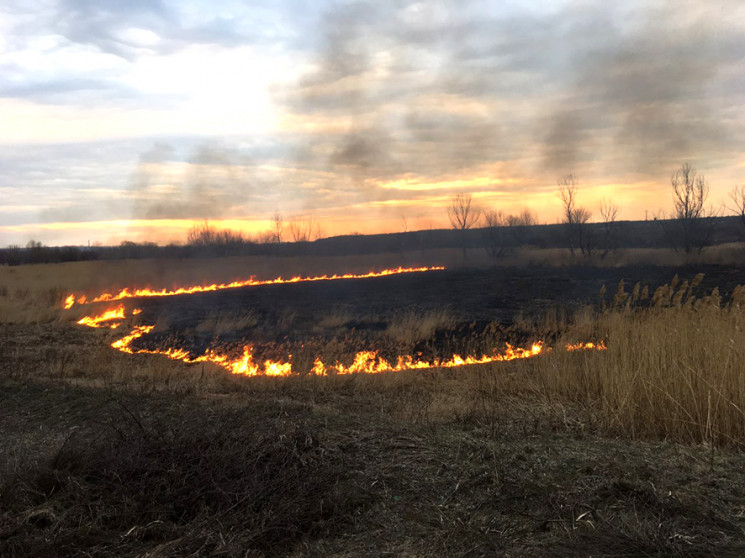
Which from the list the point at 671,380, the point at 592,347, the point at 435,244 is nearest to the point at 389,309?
the point at 592,347

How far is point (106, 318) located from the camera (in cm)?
2067

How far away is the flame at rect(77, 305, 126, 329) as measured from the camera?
61.6 ft

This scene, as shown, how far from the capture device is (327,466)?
15.6 feet

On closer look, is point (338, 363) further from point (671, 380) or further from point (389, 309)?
point (389, 309)

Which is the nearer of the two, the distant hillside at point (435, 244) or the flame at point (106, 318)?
the flame at point (106, 318)

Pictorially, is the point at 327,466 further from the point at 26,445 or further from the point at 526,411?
the point at 26,445

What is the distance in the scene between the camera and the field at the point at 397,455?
360 cm

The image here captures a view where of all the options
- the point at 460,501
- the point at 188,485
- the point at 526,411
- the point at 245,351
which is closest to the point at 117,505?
the point at 188,485

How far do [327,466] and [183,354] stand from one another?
34.5 ft

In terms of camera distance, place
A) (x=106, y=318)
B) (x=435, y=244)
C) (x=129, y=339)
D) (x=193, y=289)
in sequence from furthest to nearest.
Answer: (x=435, y=244), (x=193, y=289), (x=106, y=318), (x=129, y=339)

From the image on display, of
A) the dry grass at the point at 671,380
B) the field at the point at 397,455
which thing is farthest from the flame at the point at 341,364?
the dry grass at the point at 671,380

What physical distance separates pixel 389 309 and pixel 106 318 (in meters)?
11.6

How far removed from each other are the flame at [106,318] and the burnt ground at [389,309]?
0.93m

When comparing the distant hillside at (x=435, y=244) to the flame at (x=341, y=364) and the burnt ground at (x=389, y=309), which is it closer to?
the burnt ground at (x=389, y=309)
